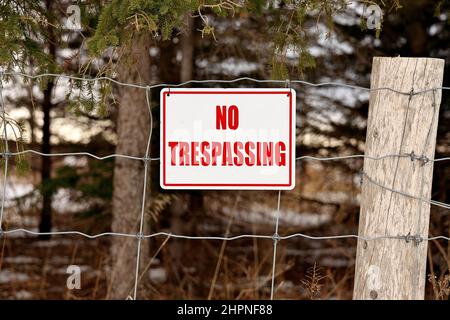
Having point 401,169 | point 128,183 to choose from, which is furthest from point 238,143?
point 128,183

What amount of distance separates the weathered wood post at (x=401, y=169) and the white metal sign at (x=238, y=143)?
40cm

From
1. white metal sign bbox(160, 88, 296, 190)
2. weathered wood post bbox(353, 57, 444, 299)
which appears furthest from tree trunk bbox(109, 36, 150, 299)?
weathered wood post bbox(353, 57, 444, 299)

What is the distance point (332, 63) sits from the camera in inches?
376

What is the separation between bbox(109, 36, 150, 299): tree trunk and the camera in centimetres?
696

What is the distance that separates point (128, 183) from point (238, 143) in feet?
12.4

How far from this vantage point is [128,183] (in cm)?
712

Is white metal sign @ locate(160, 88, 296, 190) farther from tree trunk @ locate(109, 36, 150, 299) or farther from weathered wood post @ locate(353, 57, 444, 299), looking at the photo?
tree trunk @ locate(109, 36, 150, 299)

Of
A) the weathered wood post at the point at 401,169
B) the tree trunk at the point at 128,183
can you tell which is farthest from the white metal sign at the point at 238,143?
the tree trunk at the point at 128,183

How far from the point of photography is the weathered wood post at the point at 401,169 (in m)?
3.37

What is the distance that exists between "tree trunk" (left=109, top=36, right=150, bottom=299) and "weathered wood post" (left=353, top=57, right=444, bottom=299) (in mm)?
3767

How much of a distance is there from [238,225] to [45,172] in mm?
3312

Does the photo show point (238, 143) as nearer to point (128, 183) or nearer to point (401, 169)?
point (401, 169)

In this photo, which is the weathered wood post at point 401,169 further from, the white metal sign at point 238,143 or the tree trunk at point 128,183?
the tree trunk at point 128,183

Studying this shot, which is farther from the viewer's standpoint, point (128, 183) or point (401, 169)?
point (128, 183)
